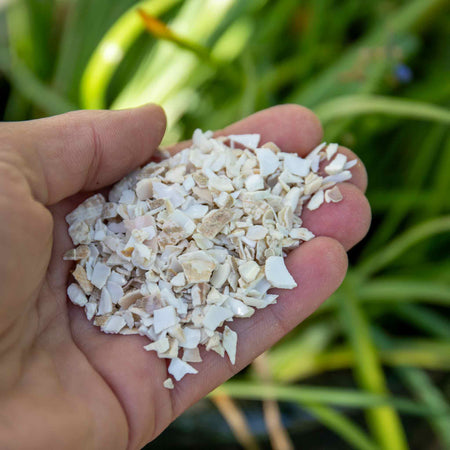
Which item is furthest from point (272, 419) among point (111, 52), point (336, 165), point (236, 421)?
point (111, 52)

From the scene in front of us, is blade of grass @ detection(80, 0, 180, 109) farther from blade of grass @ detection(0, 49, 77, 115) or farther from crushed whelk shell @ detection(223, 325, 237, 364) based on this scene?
crushed whelk shell @ detection(223, 325, 237, 364)

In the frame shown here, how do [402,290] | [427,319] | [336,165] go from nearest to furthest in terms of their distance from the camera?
[336,165]
[402,290]
[427,319]

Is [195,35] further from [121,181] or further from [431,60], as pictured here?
[431,60]

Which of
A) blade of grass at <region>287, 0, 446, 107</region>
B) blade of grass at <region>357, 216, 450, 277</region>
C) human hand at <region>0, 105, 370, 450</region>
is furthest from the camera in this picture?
blade of grass at <region>287, 0, 446, 107</region>

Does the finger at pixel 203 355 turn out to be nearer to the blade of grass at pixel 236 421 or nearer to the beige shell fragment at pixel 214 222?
the beige shell fragment at pixel 214 222

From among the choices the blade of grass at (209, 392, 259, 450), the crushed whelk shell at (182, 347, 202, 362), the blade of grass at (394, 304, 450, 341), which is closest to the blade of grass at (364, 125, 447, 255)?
the blade of grass at (394, 304, 450, 341)

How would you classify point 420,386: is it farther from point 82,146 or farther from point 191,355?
point 82,146

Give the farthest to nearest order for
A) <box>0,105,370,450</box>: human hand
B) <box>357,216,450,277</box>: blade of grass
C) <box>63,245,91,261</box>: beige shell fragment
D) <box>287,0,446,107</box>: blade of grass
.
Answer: <box>287,0,446,107</box>: blade of grass, <box>357,216,450,277</box>: blade of grass, <box>63,245,91,261</box>: beige shell fragment, <box>0,105,370,450</box>: human hand
